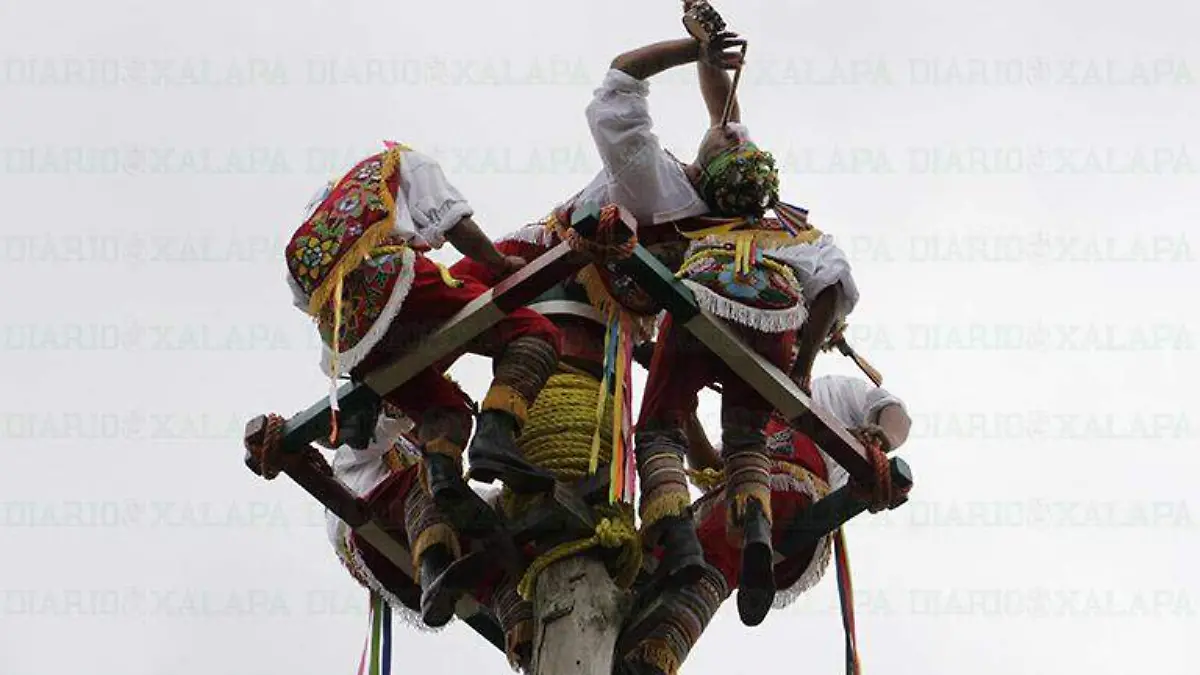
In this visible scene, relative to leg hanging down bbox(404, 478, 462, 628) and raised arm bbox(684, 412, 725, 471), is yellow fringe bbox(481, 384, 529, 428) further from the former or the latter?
raised arm bbox(684, 412, 725, 471)

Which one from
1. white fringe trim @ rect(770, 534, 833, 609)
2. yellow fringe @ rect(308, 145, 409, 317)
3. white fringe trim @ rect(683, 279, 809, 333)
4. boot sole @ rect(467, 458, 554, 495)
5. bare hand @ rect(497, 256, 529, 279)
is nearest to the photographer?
boot sole @ rect(467, 458, 554, 495)

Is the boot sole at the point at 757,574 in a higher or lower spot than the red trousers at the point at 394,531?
lower

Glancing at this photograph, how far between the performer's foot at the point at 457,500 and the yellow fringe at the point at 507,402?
0.30 metres

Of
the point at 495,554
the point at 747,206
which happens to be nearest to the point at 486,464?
the point at 495,554

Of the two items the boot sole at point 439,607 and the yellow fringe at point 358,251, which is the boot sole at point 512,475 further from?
the yellow fringe at point 358,251

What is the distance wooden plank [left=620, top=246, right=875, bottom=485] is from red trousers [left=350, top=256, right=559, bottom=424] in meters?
0.54

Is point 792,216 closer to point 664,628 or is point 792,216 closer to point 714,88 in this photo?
point 714,88

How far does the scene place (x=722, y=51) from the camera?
8.92m

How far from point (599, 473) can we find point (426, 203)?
1302 millimetres

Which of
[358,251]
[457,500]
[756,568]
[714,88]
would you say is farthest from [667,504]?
[714,88]

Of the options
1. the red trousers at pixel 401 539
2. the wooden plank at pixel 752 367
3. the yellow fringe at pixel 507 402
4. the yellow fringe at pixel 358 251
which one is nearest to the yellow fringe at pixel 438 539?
the red trousers at pixel 401 539

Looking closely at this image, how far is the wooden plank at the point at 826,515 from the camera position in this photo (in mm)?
8852

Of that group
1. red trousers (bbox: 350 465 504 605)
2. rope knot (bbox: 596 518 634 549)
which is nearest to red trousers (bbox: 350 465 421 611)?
red trousers (bbox: 350 465 504 605)

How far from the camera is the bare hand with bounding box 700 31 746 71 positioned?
891cm
